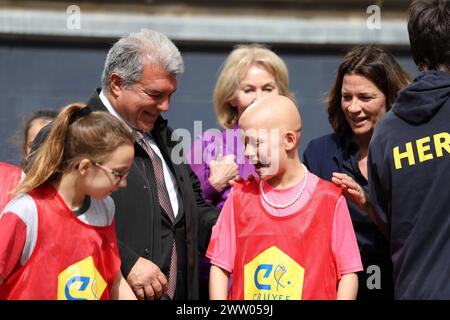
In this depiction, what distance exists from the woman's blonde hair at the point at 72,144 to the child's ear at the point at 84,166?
2 centimetres

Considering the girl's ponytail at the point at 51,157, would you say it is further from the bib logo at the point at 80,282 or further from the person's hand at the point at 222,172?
the person's hand at the point at 222,172

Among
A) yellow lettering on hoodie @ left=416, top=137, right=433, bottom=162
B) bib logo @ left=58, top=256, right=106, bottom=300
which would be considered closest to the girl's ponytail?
bib logo @ left=58, top=256, right=106, bottom=300

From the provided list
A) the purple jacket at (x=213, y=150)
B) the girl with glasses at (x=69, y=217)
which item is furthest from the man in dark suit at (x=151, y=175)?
the purple jacket at (x=213, y=150)

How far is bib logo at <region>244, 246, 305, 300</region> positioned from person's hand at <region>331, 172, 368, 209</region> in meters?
0.39

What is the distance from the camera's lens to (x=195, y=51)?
Answer: 8.41m

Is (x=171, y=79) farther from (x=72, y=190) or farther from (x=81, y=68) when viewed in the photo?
(x=81, y=68)

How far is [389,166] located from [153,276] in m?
0.98

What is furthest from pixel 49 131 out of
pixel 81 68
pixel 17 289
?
pixel 81 68

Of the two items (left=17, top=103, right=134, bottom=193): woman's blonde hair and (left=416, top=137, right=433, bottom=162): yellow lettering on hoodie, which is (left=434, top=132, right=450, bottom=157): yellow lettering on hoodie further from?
(left=17, top=103, right=134, bottom=193): woman's blonde hair

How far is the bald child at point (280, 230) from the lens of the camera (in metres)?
3.62

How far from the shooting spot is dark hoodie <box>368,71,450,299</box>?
3.49m

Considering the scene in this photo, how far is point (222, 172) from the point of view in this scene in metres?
4.62

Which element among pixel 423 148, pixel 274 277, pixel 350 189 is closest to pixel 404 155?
pixel 423 148

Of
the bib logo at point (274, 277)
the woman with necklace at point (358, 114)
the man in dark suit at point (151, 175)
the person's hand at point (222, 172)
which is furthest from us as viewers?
the person's hand at point (222, 172)
